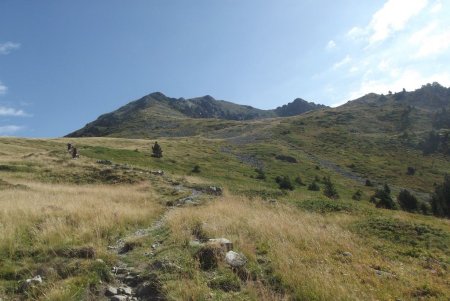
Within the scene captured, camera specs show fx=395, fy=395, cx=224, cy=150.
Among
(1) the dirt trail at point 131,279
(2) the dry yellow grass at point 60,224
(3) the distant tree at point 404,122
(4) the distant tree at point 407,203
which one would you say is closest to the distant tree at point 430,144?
(3) the distant tree at point 404,122

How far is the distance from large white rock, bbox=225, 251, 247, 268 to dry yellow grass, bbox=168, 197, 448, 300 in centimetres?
33

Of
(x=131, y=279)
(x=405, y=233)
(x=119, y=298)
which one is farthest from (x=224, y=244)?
(x=405, y=233)

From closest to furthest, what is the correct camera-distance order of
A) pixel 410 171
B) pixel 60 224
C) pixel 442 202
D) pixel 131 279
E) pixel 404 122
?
pixel 131 279 < pixel 60 224 < pixel 442 202 < pixel 410 171 < pixel 404 122

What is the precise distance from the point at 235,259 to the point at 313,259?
200cm

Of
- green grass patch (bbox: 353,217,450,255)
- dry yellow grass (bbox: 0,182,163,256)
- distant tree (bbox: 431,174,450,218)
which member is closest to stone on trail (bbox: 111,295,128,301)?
dry yellow grass (bbox: 0,182,163,256)

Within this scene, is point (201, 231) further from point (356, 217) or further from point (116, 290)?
point (356, 217)

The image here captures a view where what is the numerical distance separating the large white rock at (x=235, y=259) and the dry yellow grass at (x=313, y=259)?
0.33 m

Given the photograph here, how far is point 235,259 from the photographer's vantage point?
9781 mm

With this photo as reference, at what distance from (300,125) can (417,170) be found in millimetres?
75475

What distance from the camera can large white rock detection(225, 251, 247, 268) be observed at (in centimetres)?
955

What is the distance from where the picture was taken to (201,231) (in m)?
12.9

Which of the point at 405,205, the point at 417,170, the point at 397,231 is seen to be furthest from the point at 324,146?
the point at 397,231

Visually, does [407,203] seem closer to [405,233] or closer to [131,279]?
[405,233]

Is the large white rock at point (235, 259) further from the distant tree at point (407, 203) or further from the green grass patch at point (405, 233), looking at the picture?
the distant tree at point (407, 203)
